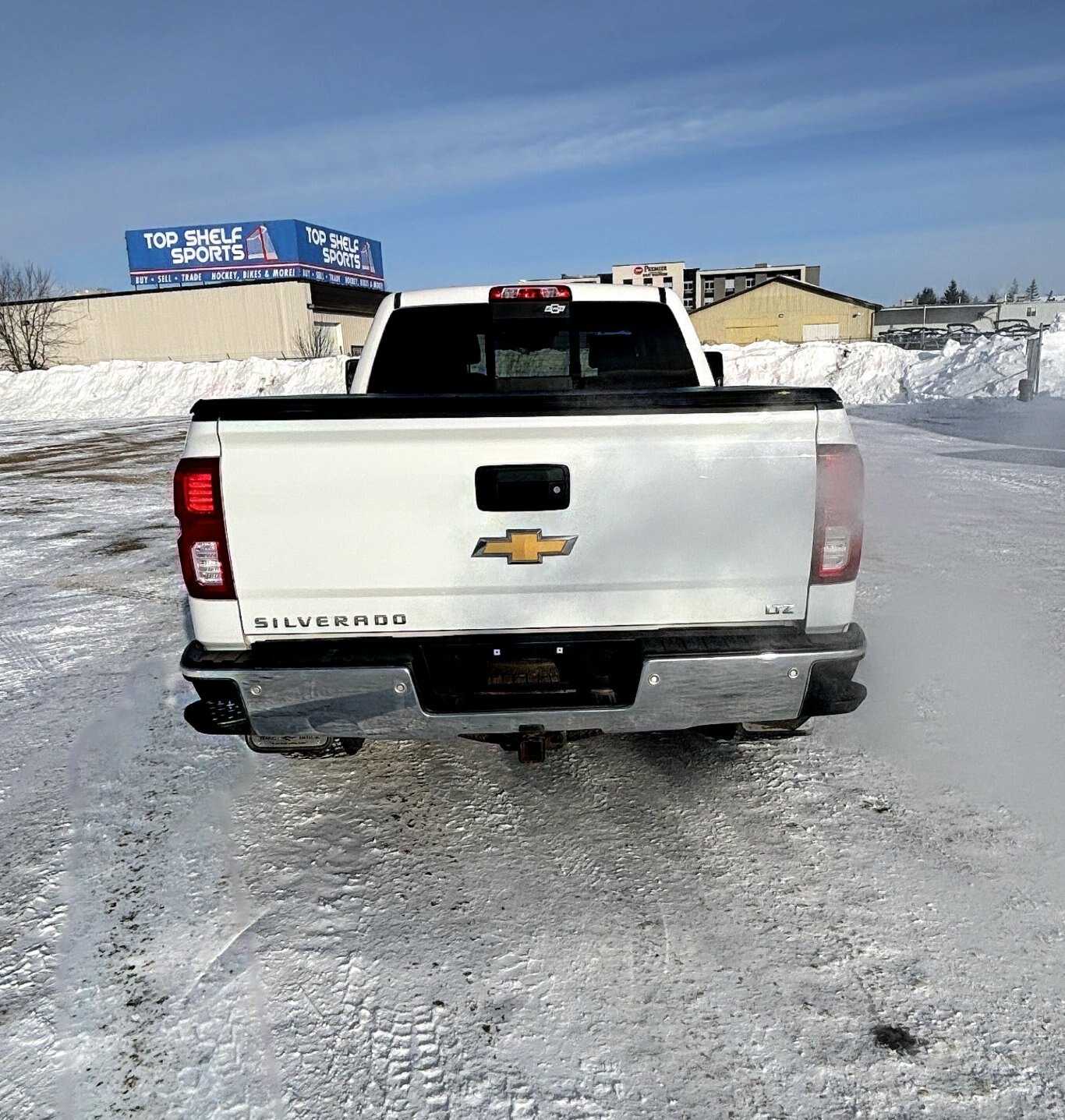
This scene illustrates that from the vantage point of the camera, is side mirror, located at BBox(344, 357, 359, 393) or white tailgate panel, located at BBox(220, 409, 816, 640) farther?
side mirror, located at BBox(344, 357, 359, 393)

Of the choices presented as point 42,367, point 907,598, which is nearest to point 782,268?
point 42,367

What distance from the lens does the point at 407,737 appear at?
2605 millimetres

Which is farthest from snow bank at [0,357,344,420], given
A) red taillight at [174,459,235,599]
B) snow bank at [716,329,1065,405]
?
red taillight at [174,459,235,599]

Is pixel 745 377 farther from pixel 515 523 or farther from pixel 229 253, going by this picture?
pixel 229 253

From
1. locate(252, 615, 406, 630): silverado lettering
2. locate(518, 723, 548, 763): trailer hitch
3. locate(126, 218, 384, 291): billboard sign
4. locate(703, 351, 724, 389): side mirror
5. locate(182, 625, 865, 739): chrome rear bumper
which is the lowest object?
locate(518, 723, 548, 763): trailer hitch

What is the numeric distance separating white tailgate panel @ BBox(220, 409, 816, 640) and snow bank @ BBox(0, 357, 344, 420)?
100 feet

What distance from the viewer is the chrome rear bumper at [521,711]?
2.45m

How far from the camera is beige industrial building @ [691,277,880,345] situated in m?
57.2

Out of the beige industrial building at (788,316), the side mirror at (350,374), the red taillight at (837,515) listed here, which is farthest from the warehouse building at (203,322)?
the red taillight at (837,515)

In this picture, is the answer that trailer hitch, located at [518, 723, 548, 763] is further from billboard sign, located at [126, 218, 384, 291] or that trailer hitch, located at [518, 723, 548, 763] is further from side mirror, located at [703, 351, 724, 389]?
billboard sign, located at [126, 218, 384, 291]

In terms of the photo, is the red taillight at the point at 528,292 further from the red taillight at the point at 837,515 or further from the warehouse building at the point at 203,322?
the warehouse building at the point at 203,322

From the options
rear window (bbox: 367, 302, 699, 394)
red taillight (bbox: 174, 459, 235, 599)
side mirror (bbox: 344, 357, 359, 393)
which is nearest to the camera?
red taillight (bbox: 174, 459, 235, 599)

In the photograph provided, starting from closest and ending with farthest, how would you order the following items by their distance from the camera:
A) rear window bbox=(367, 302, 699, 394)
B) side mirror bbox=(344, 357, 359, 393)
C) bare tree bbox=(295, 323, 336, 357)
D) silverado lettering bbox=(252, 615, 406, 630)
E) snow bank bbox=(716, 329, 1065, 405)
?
1. silverado lettering bbox=(252, 615, 406, 630)
2. rear window bbox=(367, 302, 699, 394)
3. side mirror bbox=(344, 357, 359, 393)
4. snow bank bbox=(716, 329, 1065, 405)
5. bare tree bbox=(295, 323, 336, 357)

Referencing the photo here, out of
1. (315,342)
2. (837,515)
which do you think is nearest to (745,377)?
(315,342)
